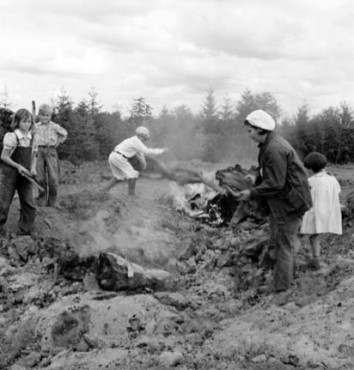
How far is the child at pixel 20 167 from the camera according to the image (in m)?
7.62

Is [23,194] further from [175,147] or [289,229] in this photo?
[175,147]

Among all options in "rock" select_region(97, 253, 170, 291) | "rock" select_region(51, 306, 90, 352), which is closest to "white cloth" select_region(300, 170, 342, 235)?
"rock" select_region(97, 253, 170, 291)

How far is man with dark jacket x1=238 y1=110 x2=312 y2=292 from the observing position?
5.69m

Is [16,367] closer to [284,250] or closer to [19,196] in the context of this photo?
[284,250]

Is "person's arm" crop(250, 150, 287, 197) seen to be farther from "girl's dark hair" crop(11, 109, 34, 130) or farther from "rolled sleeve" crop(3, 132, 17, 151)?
"rolled sleeve" crop(3, 132, 17, 151)

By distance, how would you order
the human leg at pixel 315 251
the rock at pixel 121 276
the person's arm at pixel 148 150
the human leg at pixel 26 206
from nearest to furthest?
the rock at pixel 121 276 → the human leg at pixel 315 251 → the human leg at pixel 26 206 → the person's arm at pixel 148 150

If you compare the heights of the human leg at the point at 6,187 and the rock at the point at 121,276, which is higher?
the human leg at the point at 6,187

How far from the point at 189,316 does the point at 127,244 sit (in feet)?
9.20

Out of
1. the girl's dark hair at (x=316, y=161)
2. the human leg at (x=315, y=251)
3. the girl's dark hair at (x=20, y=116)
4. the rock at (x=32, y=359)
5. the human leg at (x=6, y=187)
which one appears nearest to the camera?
the rock at (x=32, y=359)

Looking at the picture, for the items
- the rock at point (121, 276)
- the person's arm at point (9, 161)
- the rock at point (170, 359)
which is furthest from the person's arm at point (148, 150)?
the rock at point (170, 359)

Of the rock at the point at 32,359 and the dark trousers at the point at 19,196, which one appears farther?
the dark trousers at the point at 19,196

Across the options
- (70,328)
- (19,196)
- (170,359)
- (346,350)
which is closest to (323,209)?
(346,350)

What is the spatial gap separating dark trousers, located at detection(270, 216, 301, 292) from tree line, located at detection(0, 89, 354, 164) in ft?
35.5

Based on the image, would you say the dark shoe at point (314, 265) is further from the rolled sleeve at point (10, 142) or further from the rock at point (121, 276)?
the rolled sleeve at point (10, 142)
